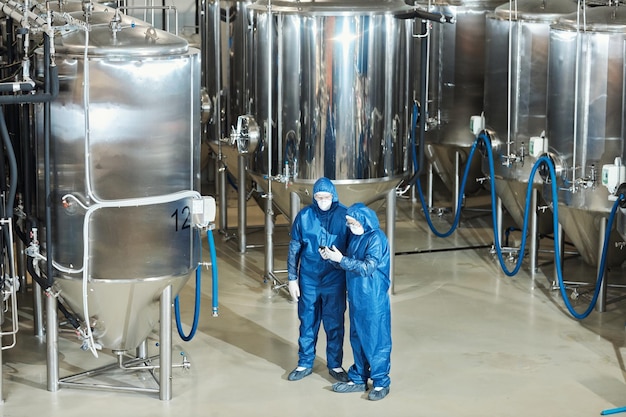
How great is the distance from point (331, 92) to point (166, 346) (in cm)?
217

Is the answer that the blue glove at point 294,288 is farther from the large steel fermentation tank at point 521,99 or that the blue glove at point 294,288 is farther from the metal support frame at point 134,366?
the large steel fermentation tank at point 521,99

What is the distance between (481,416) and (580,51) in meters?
2.61

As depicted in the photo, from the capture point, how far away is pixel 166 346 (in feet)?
20.0

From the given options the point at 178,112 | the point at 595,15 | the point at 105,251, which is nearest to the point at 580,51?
the point at 595,15

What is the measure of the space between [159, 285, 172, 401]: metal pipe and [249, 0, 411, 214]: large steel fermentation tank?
1836mm

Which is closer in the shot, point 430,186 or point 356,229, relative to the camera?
point 356,229

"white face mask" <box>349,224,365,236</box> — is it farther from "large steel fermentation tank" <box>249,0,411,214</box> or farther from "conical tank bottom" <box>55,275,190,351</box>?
"large steel fermentation tank" <box>249,0,411,214</box>

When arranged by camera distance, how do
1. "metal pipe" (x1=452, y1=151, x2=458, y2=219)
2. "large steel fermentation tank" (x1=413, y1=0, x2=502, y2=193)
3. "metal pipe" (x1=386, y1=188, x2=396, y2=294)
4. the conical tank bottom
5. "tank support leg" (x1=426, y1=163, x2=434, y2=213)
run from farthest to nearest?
"tank support leg" (x1=426, y1=163, x2=434, y2=213) < "metal pipe" (x1=452, y1=151, x2=458, y2=219) < "large steel fermentation tank" (x1=413, y1=0, x2=502, y2=193) < "metal pipe" (x1=386, y1=188, x2=396, y2=294) < the conical tank bottom

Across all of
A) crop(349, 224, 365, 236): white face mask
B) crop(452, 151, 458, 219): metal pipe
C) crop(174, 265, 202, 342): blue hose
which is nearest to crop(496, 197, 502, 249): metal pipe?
crop(452, 151, 458, 219): metal pipe

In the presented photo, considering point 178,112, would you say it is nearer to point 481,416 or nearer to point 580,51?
point 481,416

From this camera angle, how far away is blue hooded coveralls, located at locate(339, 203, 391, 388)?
600cm

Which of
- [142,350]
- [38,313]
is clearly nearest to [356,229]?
[142,350]

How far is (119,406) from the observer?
606 cm

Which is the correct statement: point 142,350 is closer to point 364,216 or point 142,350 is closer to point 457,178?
point 364,216
